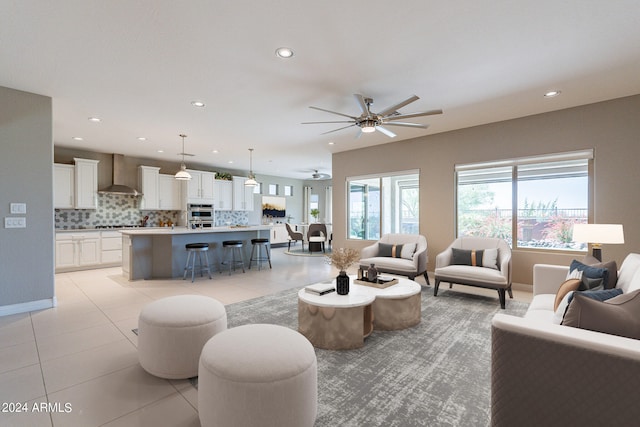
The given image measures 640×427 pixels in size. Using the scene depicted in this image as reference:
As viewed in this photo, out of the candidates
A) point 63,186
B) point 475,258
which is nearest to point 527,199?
point 475,258

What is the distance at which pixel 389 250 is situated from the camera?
17.3 ft

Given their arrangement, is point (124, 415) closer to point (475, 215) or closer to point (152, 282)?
point (152, 282)

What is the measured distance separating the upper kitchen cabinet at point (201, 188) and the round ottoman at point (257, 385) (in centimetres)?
744

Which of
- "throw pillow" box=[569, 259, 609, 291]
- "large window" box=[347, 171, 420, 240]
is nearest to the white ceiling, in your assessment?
"large window" box=[347, 171, 420, 240]

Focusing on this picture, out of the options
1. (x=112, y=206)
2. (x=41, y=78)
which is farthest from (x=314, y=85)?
(x=112, y=206)

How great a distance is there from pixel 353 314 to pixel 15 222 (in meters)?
4.29

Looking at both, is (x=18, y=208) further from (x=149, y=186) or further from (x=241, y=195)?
(x=241, y=195)

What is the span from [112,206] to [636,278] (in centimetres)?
922

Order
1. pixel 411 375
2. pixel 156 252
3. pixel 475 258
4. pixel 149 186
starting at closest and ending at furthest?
pixel 411 375 → pixel 475 258 → pixel 156 252 → pixel 149 186

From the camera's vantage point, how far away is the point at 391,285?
340 cm

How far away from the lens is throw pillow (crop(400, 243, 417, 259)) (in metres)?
5.06

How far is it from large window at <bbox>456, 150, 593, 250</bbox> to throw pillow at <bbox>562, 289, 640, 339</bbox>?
367 cm

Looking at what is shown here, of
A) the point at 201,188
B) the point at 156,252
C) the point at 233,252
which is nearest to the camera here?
the point at 156,252

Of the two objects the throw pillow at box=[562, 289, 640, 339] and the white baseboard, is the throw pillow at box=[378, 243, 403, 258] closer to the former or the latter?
the throw pillow at box=[562, 289, 640, 339]
